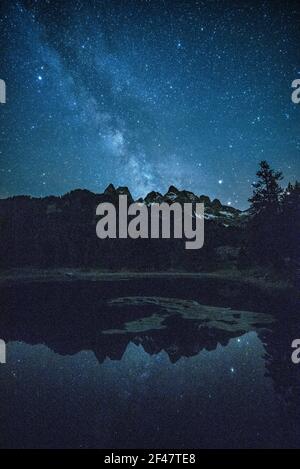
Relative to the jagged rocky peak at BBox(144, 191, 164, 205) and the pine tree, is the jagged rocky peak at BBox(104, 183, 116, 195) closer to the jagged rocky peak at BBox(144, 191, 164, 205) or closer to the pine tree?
the jagged rocky peak at BBox(144, 191, 164, 205)

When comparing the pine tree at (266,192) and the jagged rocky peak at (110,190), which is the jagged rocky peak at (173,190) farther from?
the pine tree at (266,192)

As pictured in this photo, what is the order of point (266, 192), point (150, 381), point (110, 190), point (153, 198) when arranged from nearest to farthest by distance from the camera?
point (150, 381) → point (266, 192) → point (110, 190) → point (153, 198)

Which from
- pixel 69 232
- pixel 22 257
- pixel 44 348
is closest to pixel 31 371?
pixel 44 348

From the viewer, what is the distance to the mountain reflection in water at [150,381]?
909cm

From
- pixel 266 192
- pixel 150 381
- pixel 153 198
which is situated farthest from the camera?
pixel 153 198

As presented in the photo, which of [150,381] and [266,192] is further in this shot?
[266,192]

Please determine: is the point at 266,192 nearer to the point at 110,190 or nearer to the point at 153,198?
the point at 110,190

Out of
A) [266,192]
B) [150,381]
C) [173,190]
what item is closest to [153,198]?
[173,190]

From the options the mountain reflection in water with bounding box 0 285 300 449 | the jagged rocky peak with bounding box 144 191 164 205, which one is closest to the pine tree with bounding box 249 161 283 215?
the mountain reflection in water with bounding box 0 285 300 449

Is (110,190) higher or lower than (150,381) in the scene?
higher

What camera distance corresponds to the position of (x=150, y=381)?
1298 cm

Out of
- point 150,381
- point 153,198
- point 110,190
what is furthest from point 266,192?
point 153,198
